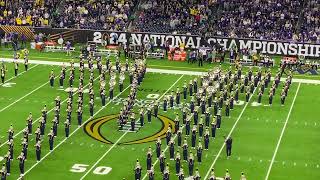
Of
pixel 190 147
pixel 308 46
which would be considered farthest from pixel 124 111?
pixel 308 46

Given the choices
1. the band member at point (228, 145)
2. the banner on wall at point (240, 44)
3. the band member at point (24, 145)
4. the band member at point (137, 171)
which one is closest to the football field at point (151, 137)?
the band member at point (228, 145)

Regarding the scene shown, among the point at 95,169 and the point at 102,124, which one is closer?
the point at 95,169

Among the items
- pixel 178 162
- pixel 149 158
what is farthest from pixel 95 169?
pixel 178 162

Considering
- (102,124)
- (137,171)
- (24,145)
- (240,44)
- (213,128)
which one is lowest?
(137,171)

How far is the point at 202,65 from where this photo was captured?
46375 mm

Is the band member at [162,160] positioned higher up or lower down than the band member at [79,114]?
lower down

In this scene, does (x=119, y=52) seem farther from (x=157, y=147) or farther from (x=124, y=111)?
(x=157, y=147)

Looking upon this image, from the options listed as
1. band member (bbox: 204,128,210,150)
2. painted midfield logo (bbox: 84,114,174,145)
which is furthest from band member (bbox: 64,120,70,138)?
band member (bbox: 204,128,210,150)

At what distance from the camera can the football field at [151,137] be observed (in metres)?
28.8

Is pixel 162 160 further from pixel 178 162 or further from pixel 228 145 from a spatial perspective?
pixel 228 145

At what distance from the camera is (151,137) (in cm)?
3250

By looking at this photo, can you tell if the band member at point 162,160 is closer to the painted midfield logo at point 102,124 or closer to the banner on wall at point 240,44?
the painted midfield logo at point 102,124

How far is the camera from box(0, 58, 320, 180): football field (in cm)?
2880

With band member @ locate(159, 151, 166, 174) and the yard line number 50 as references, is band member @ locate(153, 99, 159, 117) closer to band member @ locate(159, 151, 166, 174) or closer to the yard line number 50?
the yard line number 50
